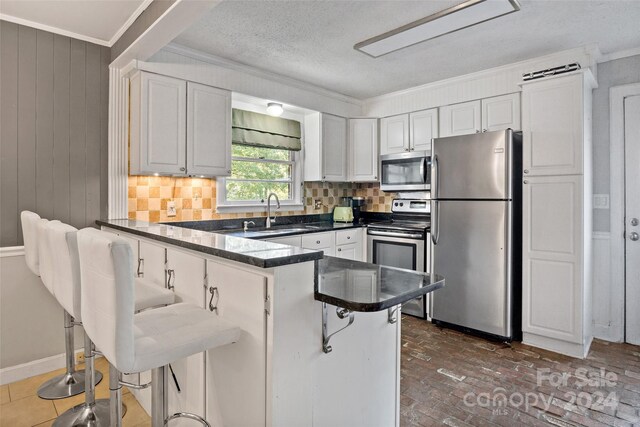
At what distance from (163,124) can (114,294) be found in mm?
2017

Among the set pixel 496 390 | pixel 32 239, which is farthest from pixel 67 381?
pixel 496 390

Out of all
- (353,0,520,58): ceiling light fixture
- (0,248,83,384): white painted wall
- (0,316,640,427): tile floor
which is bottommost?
(0,316,640,427): tile floor

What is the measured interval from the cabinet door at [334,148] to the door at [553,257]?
2.00 m

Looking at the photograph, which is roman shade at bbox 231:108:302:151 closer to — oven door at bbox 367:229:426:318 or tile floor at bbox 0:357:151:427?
oven door at bbox 367:229:426:318

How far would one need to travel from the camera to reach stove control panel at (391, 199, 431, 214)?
13.6ft

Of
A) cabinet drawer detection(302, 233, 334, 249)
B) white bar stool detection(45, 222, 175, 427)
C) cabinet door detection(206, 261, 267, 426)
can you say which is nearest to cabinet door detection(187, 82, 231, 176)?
cabinet drawer detection(302, 233, 334, 249)

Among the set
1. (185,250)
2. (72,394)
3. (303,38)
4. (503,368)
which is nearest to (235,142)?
(303,38)

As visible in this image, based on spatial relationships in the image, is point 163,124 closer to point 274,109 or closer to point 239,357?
point 274,109

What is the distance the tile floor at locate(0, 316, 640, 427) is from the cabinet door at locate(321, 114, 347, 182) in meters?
2.09

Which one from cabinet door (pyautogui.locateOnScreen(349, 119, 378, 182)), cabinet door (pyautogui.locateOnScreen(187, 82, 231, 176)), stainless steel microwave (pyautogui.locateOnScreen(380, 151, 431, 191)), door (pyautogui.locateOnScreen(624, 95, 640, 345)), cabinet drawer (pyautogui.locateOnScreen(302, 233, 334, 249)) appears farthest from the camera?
cabinet door (pyautogui.locateOnScreen(349, 119, 378, 182))

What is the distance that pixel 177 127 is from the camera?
2889mm

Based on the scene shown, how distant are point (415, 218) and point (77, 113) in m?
3.43

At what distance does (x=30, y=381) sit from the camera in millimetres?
2494

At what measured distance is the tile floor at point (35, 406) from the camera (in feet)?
6.70
